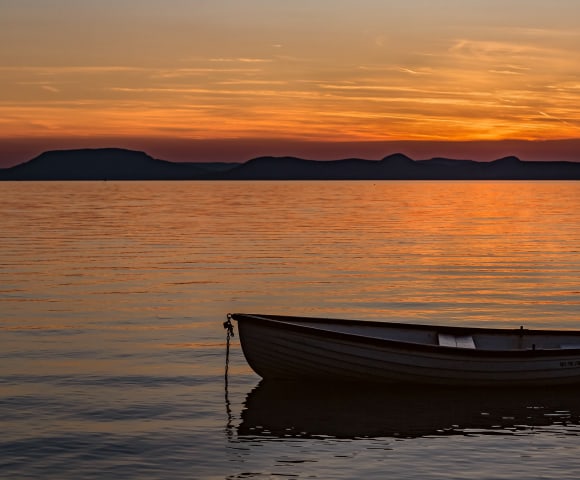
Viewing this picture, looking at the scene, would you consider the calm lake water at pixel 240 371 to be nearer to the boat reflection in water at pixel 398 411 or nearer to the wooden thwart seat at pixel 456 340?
the boat reflection in water at pixel 398 411

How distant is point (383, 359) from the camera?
21359mm

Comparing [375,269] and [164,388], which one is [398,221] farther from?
[164,388]

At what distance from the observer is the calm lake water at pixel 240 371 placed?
16.8 metres

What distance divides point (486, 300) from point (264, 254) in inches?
770

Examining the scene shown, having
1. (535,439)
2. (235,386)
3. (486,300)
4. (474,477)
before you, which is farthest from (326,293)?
(474,477)

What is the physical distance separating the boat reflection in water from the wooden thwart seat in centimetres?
145

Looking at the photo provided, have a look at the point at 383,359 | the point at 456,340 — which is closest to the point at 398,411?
the point at 383,359

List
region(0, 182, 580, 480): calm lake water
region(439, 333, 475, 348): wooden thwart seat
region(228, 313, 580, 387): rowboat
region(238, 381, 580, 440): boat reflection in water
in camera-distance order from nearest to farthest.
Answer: region(0, 182, 580, 480): calm lake water → region(238, 381, 580, 440): boat reflection in water → region(228, 313, 580, 387): rowboat → region(439, 333, 475, 348): wooden thwart seat

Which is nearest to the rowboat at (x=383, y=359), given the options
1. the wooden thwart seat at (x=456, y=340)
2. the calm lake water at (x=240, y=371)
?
the calm lake water at (x=240, y=371)

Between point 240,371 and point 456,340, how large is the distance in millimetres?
5531

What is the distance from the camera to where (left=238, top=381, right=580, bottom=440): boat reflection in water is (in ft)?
61.7

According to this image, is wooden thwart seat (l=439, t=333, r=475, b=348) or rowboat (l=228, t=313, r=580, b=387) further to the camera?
wooden thwart seat (l=439, t=333, r=475, b=348)

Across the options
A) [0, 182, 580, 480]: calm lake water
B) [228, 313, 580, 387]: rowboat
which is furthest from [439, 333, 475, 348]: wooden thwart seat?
[0, 182, 580, 480]: calm lake water

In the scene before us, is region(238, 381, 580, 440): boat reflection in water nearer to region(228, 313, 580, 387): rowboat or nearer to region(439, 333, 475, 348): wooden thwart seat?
region(228, 313, 580, 387): rowboat
